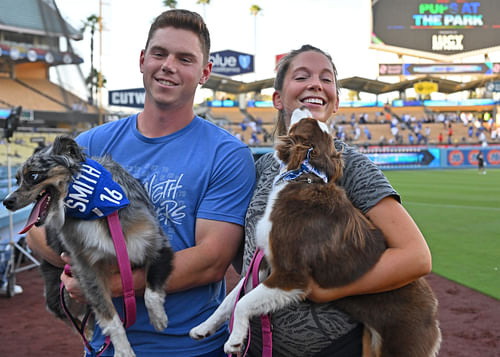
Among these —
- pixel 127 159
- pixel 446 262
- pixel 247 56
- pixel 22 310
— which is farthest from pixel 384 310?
pixel 247 56

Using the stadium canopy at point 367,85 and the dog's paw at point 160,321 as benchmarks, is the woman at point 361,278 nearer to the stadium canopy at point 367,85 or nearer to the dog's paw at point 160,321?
the dog's paw at point 160,321

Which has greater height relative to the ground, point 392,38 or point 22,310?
point 392,38

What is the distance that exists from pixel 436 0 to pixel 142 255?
7136 centimetres

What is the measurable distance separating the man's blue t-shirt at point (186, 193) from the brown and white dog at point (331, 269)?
135mm

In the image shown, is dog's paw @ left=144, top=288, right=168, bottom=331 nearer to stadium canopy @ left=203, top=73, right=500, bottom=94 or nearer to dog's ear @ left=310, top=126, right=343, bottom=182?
dog's ear @ left=310, top=126, right=343, bottom=182

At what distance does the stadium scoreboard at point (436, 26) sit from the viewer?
Answer: 63844 mm

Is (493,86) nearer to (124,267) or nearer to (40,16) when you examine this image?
(40,16)

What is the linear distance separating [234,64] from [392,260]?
63066mm

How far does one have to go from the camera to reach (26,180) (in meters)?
2.28

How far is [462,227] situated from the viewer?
12508 millimetres

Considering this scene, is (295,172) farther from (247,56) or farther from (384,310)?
(247,56)

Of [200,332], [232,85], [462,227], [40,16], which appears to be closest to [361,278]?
[200,332]

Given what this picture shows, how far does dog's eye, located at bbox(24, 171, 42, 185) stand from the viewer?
2262 millimetres

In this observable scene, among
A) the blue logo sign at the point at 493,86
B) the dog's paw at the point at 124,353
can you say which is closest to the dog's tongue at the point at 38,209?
the dog's paw at the point at 124,353
